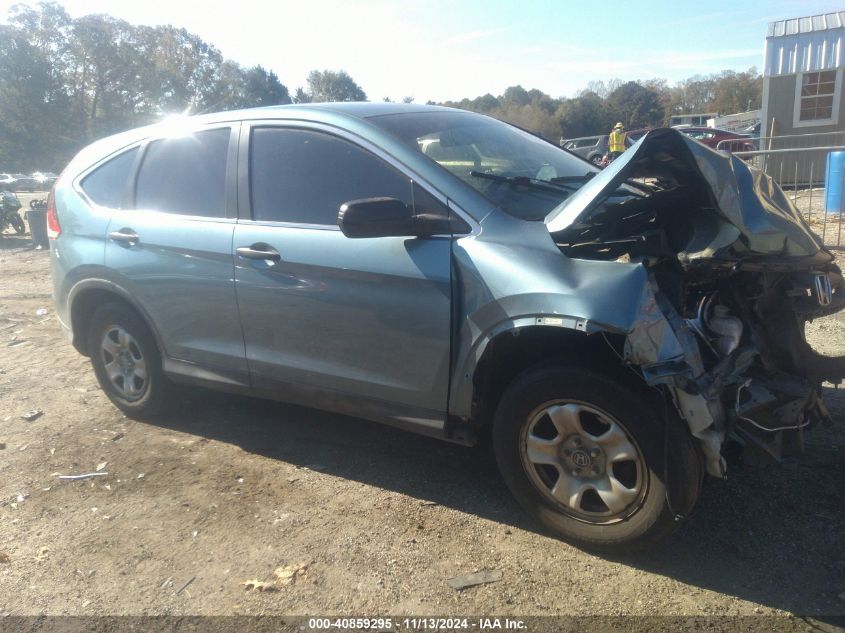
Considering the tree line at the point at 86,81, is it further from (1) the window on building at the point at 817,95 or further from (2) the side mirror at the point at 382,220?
(2) the side mirror at the point at 382,220

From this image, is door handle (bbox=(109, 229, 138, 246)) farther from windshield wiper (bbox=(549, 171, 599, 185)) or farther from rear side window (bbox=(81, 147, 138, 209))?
windshield wiper (bbox=(549, 171, 599, 185))

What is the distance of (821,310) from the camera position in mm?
3133

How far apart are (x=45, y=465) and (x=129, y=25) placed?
5053 centimetres

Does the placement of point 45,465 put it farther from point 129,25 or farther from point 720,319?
point 129,25

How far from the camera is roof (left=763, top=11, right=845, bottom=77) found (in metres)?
17.3

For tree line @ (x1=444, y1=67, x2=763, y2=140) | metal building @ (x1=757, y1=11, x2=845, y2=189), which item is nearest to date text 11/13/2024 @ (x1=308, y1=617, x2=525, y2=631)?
metal building @ (x1=757, y1=11, x2=845, y2=189)

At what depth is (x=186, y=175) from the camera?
4.19m

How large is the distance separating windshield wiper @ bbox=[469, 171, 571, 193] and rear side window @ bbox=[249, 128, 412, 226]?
0.42m

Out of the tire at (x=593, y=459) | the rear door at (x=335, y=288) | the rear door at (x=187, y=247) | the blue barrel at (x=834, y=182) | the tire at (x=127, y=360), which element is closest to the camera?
the tire at (x=593, y=459)

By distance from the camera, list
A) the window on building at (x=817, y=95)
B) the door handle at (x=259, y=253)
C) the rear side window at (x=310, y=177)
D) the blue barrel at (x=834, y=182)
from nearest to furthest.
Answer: the rear side window at (x=310, y=177) → the door handle at (x=259, y=253) → the blue barrel at (x=834, y=182) → the window on building at (x=817, y=95)

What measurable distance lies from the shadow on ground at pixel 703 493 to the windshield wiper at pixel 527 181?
5.13ft

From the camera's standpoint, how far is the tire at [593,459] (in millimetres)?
2721

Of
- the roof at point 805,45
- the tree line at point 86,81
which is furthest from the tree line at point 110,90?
the roof at point 805,45

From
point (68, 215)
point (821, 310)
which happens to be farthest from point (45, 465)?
point (821, 310)
